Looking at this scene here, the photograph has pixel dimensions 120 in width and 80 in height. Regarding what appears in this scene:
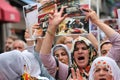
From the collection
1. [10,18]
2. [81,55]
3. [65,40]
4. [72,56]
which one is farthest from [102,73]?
[10,18]

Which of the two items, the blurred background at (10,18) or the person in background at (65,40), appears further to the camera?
the blurred background at (10,18)

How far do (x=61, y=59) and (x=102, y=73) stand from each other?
1490 millimetres

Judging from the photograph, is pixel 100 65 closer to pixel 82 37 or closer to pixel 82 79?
pixel 82 79

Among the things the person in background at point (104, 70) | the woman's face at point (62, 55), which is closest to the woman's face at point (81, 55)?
the woman's face at point (62, 55)

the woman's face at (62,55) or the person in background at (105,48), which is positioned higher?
the person in background at (105,48)

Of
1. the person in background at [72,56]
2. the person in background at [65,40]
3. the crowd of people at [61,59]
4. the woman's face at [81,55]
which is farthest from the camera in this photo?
the person in background at [65,40]

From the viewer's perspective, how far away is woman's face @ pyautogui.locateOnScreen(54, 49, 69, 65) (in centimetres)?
652

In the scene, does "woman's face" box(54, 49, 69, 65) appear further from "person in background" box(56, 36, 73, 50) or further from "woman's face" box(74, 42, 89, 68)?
"person in background" box(56, 36, 73, 50)

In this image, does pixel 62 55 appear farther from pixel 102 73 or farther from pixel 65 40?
pixel 102 73

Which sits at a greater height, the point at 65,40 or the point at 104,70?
the point at 65,40

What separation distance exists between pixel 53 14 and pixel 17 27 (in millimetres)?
14710

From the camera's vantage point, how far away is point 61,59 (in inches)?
257

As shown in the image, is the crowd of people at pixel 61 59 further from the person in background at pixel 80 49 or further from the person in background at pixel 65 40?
the person in background at pixel 65 40

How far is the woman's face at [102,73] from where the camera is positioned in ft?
16.7
